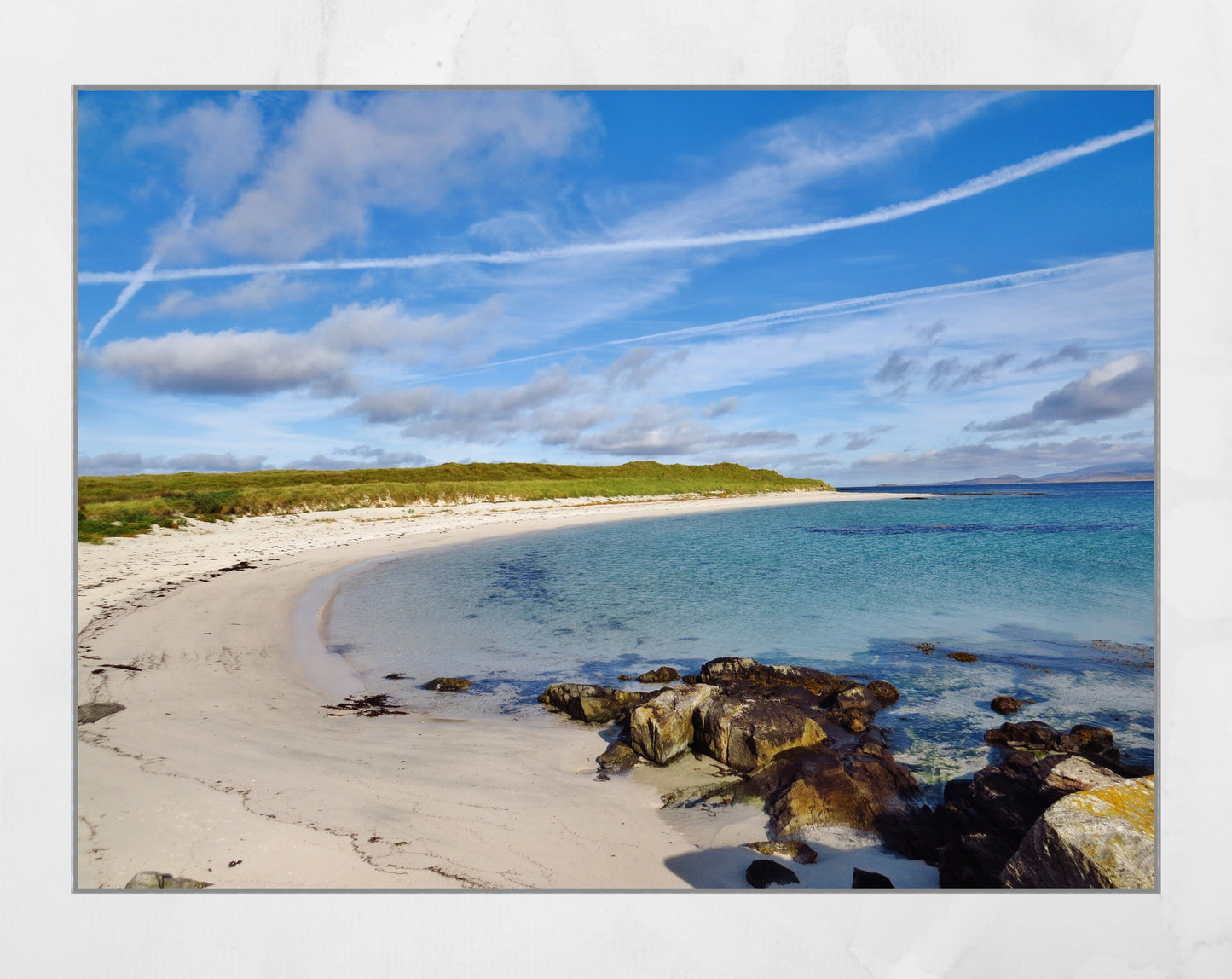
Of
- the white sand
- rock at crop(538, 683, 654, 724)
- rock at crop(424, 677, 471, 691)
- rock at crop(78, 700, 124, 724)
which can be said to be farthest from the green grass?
rock at crop(538, 683, 654, 724)

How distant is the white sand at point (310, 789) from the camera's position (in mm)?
2471

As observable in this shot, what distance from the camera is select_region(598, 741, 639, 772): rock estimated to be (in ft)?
12.1

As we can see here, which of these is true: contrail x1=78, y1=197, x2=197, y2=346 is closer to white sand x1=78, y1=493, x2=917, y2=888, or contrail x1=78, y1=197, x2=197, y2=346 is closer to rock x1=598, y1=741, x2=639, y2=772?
white sand x1=78, y1=493, x2=917, y2=888

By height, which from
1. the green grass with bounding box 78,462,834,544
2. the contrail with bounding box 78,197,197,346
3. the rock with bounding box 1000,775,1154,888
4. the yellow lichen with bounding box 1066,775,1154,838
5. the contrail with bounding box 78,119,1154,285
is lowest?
the rock with bounding box 1000,775,1154,888

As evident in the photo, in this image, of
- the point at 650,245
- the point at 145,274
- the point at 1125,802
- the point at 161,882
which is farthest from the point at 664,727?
the point at 145,274

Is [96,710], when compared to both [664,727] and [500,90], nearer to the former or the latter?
[664,727]

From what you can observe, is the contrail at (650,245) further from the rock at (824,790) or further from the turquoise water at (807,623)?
the rock at (824,790)

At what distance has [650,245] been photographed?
4.52 m

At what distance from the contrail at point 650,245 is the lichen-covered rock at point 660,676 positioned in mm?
4262

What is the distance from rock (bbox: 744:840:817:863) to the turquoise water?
1.58 meters

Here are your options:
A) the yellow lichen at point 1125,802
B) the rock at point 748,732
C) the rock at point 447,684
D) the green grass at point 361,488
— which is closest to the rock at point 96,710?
the green grass at point 361,488
